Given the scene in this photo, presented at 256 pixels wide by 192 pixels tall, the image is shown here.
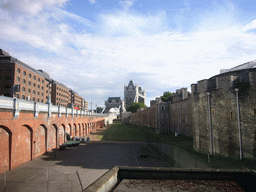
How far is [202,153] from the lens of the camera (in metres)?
21.8

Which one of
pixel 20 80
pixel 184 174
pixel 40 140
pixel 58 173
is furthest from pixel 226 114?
pixel 20 80

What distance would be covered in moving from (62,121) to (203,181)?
2789 cm

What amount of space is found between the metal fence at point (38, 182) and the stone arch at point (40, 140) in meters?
6.24

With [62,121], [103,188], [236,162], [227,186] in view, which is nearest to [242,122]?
[236,162]

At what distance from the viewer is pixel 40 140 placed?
2328 cm

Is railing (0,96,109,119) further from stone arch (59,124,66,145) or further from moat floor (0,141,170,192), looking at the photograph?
moat floor (0,141,170,192)

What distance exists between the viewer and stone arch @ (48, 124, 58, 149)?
1041 inches

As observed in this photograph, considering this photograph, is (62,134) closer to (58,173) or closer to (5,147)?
(5,147)

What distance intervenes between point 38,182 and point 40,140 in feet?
35.0

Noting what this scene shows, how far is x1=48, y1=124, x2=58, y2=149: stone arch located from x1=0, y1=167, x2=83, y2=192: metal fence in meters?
10.7

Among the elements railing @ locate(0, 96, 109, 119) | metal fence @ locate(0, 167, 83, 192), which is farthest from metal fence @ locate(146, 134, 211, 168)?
railing @ locate(0, 96, 109, 119)

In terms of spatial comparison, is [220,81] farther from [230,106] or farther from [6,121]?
[6,121]

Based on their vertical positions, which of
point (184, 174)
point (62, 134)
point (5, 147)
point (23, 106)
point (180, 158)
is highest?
point (23, 106)

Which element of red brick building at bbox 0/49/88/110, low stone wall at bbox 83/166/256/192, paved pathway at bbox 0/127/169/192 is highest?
red brick building at bbox 0/49/88/110
